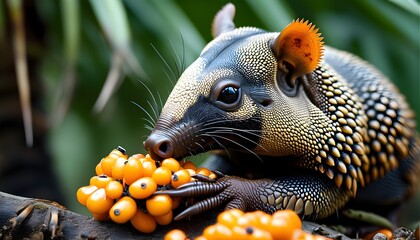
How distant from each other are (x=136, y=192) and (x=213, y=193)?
19 cm

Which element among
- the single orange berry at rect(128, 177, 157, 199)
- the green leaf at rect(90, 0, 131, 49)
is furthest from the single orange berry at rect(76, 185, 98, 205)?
the green leaf at rect(90, 0, 131, 49)

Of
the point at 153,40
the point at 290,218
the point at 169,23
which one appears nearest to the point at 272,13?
the point at 169,23

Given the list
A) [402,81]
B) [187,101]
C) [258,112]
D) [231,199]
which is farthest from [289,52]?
[402,81]

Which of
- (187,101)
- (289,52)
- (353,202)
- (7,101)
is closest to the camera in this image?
(187,101)

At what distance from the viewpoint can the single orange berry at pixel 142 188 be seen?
1.36 m

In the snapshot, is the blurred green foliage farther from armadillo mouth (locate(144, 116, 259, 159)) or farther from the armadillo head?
armadillo mouth (locate(144, 116, 259, 159))

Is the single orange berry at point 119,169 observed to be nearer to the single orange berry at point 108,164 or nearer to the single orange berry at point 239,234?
the single orange berry at point 108,164

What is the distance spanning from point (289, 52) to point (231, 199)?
1.34 ft

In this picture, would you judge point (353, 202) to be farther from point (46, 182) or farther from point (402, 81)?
point (46, 182)

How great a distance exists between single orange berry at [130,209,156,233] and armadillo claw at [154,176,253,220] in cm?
6

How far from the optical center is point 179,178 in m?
1.43

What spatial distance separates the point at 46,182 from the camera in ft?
12.5

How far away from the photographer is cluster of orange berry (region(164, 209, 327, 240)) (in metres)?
1.19

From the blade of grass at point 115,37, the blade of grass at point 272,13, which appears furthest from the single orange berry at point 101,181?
the blade of grass at point 272,13
